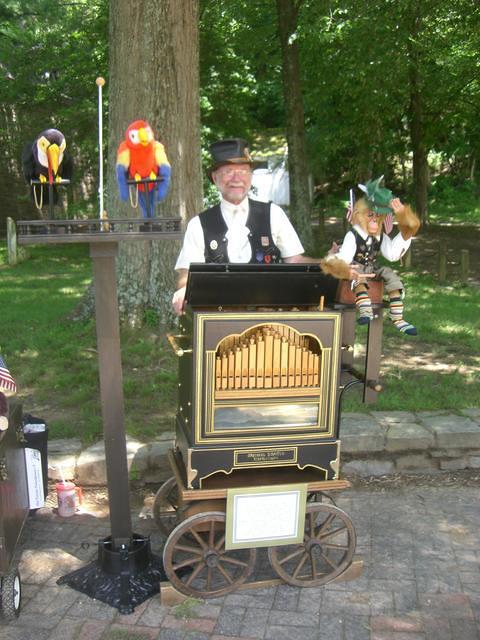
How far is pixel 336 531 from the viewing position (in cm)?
314

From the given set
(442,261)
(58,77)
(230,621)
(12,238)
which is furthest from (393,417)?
(58,77)

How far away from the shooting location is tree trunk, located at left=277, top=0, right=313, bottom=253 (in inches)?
464

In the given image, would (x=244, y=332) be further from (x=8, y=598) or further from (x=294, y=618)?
(x=8, y=598)

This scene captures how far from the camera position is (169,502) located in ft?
12.0

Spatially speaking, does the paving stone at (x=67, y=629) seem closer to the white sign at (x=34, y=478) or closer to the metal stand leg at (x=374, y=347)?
the white sign at (x=34, y=478)

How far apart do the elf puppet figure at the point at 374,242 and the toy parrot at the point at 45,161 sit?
4.44ft

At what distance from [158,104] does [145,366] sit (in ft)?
7.68

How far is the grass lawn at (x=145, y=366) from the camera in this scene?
15.5ft

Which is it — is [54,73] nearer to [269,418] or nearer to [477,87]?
[477,87]

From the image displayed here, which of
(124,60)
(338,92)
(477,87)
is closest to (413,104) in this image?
(477,87)

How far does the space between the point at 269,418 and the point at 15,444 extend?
4.40 ft

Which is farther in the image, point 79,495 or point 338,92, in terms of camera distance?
point 338,92

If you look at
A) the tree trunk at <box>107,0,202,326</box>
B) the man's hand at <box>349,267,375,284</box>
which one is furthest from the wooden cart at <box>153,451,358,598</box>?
the tree trunk at <box>107,0,202,326</box>

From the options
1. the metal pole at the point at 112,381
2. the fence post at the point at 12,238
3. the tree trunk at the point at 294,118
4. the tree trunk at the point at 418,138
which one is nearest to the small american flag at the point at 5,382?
the metal pole at the point at 112,381
